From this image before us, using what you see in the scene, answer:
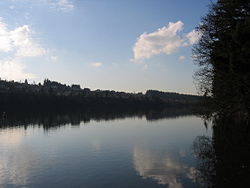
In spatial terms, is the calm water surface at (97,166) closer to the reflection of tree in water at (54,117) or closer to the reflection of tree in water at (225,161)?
the reflection of tree in water at (225,161)

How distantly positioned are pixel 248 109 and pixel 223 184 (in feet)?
41.6

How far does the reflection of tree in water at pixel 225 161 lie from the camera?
70.1ft

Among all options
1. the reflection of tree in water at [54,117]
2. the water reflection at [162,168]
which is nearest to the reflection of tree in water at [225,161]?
the water reflection at [162,168]

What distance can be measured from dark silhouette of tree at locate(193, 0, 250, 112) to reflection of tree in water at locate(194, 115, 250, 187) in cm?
425

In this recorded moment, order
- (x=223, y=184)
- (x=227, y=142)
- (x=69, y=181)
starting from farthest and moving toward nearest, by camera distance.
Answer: (x=227, y=142), (x=69, y=181), (x=223, y=184)

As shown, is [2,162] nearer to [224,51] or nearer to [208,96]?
[208,96]

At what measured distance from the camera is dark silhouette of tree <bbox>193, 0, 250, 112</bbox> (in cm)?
2911

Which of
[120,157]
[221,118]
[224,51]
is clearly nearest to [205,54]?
[224,51]

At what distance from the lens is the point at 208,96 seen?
3438 cm

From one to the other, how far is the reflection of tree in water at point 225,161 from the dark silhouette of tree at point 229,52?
425cm

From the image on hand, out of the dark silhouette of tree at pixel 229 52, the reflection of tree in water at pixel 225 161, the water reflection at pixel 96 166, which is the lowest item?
the water reflection at pixel 96 166

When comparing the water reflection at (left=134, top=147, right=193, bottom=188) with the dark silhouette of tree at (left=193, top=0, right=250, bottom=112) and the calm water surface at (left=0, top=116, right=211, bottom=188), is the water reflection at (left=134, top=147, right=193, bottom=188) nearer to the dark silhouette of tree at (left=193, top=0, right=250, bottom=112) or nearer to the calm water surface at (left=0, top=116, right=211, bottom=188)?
the calm water surface at (left=0, top=116, right=211, bottom=188)

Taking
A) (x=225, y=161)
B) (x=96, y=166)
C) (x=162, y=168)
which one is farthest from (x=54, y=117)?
(x=225, y=161)

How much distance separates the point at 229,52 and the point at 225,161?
1151 centimetres
